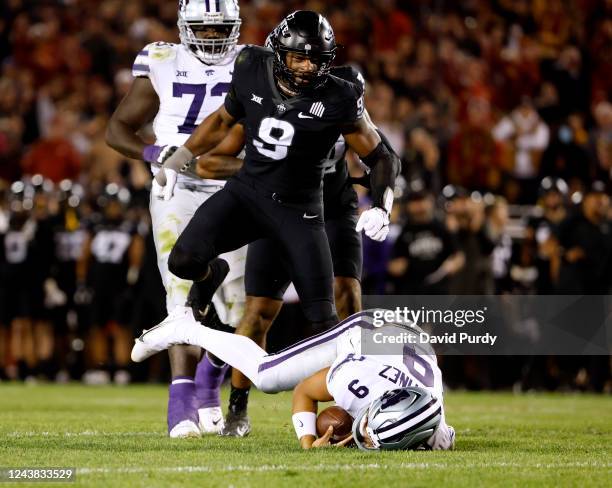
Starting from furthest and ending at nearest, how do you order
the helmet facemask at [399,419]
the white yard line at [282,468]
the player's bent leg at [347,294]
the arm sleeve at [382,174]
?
the player's bent leg at [347,294] → the arm sleeve at [382,174] → the helmet facemask at [399,419] → the white yard line at [282,468]

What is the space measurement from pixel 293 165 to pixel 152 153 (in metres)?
1.05

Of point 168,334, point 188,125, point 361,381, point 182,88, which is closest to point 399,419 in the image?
point 361,381

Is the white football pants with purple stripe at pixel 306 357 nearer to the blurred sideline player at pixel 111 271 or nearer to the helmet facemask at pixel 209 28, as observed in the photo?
the helmet facemask at pixel 209 28

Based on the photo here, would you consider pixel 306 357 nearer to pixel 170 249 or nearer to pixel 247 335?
pixel 247 335

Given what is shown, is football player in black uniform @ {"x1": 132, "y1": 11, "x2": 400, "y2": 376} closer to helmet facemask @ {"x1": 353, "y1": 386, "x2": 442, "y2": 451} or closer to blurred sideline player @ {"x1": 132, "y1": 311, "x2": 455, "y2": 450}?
blurred sideline player @ {"x1": 132, "y1": 311, "x2": 455, "y2": 450}

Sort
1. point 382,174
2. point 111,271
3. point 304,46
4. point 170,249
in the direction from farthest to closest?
point 111,271 → point 170,249 → point 382,174 → point 304,46

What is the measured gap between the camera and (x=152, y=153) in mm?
7086

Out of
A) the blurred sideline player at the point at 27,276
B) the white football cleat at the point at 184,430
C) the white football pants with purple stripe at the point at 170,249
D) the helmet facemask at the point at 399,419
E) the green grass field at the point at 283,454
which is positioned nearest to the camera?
the green grass field at the point at 283,454

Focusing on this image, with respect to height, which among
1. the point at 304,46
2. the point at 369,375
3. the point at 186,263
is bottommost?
the point at 369,375

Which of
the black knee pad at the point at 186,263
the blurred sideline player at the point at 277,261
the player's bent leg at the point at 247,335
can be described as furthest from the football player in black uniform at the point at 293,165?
the player's bent leg at the point at 247,335

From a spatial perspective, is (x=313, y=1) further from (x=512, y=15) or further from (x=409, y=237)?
(x=409, y=237)

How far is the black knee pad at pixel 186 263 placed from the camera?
6.27 metres

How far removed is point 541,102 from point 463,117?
36.9 inches

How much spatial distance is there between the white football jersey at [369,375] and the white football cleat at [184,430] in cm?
117
